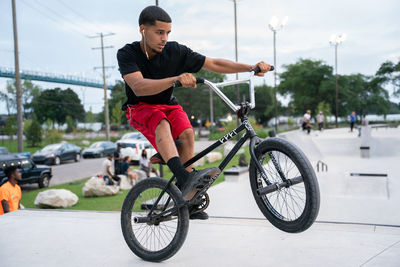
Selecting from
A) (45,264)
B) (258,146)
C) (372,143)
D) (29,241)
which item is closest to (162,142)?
(258,146)

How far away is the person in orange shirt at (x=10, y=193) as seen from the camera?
257 inches

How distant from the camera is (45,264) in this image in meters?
3.44

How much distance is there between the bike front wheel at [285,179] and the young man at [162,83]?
394 mm

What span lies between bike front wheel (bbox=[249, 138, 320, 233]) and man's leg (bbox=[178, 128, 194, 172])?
0.62m

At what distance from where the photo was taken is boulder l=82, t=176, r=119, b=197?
13953 millimetres

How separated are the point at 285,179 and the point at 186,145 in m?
0.98

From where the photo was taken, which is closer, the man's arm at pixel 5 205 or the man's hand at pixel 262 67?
the man's hand at pixel 262 67

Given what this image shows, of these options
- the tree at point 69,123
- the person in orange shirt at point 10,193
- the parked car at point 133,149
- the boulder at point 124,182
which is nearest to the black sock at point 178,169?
the person in orange shirt at point 10,193

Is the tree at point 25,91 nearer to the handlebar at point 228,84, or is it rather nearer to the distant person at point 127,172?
the distant person at point 127,172

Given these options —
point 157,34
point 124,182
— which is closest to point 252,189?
point 157,34

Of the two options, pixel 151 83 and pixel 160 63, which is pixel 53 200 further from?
pixel 151 83

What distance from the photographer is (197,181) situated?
299cm

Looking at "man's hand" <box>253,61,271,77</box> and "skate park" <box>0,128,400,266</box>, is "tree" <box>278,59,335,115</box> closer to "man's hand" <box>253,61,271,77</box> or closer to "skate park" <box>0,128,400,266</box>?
"skate park" <box>0,128,400,266</box>

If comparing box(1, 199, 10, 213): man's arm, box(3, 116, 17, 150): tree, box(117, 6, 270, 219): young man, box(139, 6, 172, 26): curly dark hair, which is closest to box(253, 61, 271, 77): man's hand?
box(117, 6, 270, 219): young man
